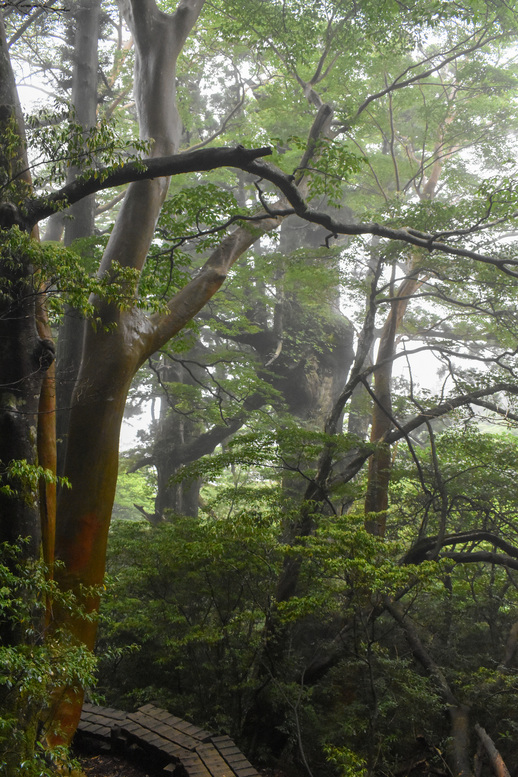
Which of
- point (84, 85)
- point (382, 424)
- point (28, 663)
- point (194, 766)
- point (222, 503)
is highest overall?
point (84, 85)

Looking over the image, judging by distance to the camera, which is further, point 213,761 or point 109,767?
point 109,767

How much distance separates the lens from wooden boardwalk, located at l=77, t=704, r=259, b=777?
4453 millimetres

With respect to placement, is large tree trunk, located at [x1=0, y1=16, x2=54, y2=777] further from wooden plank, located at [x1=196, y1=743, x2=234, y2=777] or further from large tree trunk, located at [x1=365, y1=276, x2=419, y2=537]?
large tree trunk, located at [x1=365, y1=276, x2=419, y2=537]

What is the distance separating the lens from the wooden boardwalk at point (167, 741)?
4453 mm

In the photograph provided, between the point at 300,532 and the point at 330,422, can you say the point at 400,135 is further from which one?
the point at 300,532

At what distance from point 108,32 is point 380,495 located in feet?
40.8

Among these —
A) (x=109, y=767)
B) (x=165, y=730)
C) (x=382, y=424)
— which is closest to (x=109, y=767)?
(x=109, y=767)

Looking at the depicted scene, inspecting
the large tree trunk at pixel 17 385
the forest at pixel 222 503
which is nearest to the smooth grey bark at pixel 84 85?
the forest at pixel 222 503

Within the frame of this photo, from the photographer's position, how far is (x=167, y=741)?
4832 mm

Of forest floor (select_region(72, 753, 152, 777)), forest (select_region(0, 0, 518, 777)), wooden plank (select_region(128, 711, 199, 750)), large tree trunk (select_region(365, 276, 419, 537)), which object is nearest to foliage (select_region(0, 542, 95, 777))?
forest (select_region(0, 0, 518, 777))

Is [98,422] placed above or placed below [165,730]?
above

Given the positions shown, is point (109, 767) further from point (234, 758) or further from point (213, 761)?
point (234, 758)

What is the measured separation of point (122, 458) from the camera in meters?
17.5

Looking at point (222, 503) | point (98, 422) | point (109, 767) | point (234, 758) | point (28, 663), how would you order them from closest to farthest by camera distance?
point (28, 663) → point (234, 758) → point (109, 767) → point (98, 422) → point (222, 503)
